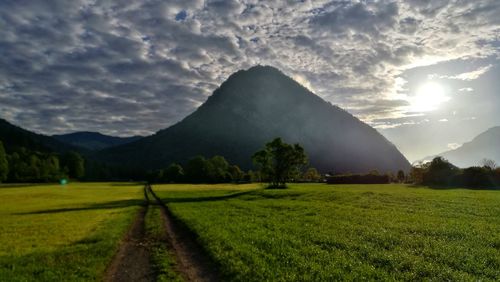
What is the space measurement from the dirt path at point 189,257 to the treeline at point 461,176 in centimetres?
11525

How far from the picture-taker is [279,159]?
124 m

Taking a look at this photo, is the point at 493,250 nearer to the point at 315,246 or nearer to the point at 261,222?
the point at 315,246

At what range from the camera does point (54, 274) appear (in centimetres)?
1958

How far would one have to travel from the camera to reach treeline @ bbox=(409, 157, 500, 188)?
119375 millimetres

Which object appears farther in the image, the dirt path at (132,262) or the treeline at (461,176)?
the treeline at (461,176)

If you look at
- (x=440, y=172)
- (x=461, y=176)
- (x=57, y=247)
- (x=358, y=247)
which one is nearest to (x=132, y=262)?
(x=57, y=247)

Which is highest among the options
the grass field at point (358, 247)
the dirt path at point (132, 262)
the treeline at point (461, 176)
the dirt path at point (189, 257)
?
the treeline at point (461, 176)

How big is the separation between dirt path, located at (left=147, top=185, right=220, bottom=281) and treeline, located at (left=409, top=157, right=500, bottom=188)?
115 meters

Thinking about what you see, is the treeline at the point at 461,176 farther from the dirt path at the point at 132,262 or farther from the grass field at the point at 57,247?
the dirt path at the point at 132,262

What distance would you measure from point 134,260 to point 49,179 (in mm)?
188211

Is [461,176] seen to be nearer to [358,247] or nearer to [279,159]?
[279,159]

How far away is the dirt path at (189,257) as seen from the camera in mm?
19312

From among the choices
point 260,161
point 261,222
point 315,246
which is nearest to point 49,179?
point 260,161

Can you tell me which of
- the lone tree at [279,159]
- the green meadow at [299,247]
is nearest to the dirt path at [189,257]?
the green meadow at [299,247]
